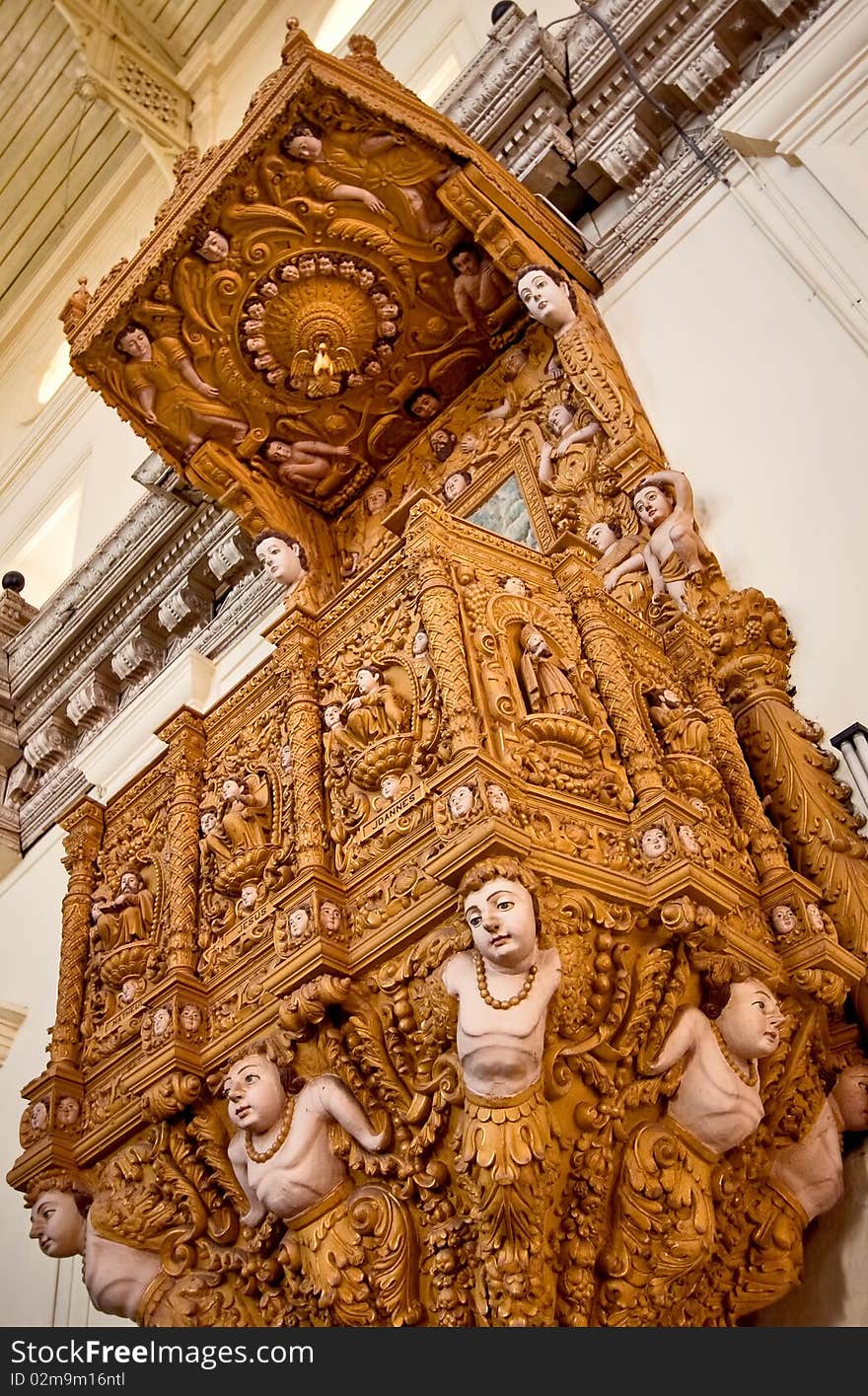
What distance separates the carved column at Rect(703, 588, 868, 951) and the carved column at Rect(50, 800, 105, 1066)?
2.72 metres

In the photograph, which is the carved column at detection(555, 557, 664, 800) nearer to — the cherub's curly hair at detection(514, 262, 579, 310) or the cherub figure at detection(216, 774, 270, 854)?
the cherub figure at detection(216, 774, 270, 854)

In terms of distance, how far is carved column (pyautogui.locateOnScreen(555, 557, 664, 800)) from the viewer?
3.77 m

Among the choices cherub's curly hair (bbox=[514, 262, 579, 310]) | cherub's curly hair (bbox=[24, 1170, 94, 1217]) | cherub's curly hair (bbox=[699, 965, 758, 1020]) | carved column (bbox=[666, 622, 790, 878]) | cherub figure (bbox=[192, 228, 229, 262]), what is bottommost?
cherub's curly hair (bbox=[699, 965, 758, 1020])

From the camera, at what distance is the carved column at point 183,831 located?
432 centimetres

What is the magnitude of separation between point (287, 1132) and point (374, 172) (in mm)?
4957

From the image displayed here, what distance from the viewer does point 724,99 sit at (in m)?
6.62

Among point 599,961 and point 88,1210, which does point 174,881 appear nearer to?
point 88,1210

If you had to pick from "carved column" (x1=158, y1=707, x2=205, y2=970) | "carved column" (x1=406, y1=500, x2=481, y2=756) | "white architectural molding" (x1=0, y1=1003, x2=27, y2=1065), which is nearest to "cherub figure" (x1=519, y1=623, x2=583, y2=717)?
"carved column" (x1=406, y1=500, x2=481, y2=756)

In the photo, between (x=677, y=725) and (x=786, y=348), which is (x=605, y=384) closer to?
(x=786, y=348)

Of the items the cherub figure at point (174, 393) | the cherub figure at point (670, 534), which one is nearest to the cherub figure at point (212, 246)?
the cherub figure at point (174, 393)

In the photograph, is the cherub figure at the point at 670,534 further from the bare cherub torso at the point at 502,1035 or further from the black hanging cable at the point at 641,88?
the bare cherub torso at the point at 502,1035

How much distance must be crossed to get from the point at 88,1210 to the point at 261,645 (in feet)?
14.6

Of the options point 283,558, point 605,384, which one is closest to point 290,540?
point 283,558

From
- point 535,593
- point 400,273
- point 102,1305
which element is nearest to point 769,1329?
point 102,1305
